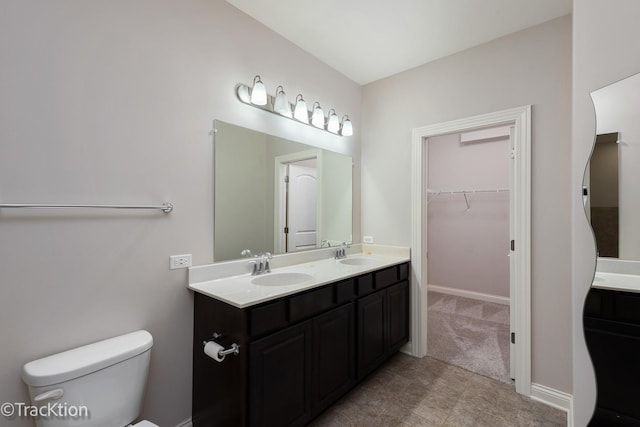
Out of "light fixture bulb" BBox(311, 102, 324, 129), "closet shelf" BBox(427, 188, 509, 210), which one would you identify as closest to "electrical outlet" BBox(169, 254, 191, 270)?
"light fixture bulb" BBox(311, 102, 324, 129)

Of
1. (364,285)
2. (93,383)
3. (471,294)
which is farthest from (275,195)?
(471,294)

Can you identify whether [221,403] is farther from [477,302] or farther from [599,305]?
[477,302]

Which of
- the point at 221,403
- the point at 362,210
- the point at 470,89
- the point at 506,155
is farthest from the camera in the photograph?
the point at 506,155

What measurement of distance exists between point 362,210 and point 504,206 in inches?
92.9

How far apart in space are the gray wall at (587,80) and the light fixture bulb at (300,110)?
1.69 metres

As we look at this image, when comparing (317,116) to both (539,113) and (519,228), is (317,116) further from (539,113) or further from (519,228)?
(519,228)

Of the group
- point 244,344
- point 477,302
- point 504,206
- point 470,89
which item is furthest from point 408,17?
point 477,302

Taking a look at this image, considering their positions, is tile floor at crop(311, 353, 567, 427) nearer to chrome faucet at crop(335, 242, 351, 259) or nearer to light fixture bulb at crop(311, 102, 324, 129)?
chrome faucet at crop(335, 242, 351, 259)

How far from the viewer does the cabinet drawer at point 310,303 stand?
1.60m

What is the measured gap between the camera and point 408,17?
2.05 meters

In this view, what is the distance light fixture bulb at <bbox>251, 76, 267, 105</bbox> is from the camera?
1973 mm

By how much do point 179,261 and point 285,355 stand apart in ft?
2.69

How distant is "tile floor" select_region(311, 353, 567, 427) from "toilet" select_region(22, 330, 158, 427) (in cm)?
111

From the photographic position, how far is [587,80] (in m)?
1.25
